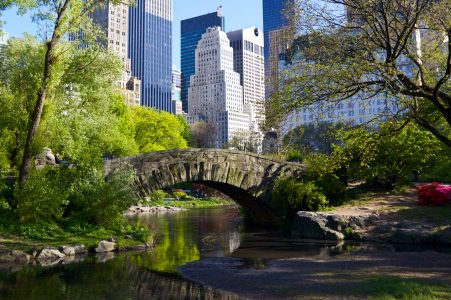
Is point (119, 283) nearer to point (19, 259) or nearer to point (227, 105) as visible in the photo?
point (19, 259)

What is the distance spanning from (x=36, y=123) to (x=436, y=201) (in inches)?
793

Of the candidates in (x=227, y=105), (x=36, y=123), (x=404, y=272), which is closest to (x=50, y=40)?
(x=36, y=123)

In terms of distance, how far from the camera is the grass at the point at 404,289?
9.57 metres

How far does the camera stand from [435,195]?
80.6ft

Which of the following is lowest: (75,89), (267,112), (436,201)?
(436,201)

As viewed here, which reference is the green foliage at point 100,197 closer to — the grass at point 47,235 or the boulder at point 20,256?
the grass at point 47,235

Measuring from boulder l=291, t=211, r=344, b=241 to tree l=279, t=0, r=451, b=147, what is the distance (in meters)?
9.71

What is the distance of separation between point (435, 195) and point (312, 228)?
22.2 feet

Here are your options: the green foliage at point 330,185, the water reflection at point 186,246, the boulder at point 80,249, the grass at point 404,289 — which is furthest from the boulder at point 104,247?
the green foliage at point 330,185

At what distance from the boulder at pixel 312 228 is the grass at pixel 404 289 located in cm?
1125

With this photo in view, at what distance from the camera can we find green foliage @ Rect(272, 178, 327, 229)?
2614 centimetres

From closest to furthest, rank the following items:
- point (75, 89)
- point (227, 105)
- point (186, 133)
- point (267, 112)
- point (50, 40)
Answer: point (267, 112)
point (50, 40)
point (75, 89)
point (186, 133)
point (227, 105)

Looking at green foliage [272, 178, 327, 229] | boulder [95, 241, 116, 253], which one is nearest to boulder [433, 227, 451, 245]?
green foliage [272, 178, 327, 229]

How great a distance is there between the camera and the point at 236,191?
29.7 m
